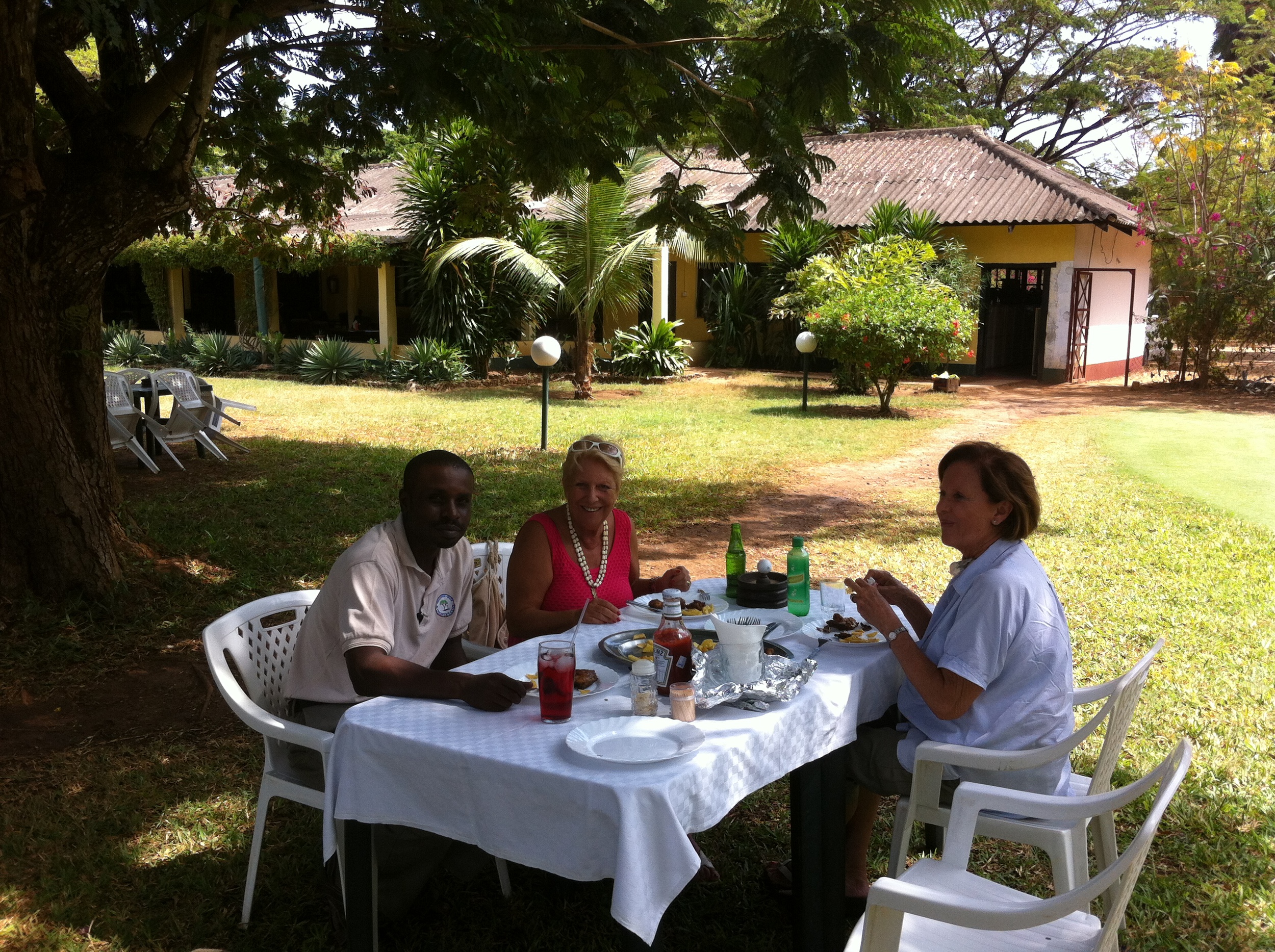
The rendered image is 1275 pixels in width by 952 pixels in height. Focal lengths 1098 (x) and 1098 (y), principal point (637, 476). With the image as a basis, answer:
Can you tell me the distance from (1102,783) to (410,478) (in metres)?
2.07

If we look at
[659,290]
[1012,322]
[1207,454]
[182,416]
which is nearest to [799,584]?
Result: [182,416]

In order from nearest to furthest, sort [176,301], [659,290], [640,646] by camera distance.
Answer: [640,646], [659,290], [176,301]

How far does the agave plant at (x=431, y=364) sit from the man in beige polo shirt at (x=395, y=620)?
1688cm

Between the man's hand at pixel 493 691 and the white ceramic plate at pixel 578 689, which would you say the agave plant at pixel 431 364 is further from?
the man's hand at pixel 493 691

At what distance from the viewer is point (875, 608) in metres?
3.09

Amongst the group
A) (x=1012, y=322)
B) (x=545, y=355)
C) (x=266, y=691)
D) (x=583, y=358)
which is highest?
(x=1012, y=322)

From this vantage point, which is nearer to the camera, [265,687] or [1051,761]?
[1051,761]

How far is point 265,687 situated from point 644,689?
1.51 metres

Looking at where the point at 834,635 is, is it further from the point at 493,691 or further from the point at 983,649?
the point at 493,691

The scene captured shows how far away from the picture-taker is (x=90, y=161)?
5.86 m

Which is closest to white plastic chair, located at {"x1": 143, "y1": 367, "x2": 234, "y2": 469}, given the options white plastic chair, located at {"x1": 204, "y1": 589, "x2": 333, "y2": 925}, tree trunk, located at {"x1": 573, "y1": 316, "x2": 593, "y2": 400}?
tree trunk, located at {"x1": 573, "y1": 316, "x2": 593, "y2": 400}

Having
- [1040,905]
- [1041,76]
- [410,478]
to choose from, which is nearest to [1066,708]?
[1040,905]

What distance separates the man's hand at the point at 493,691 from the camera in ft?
8.79

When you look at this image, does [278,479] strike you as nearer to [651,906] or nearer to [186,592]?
[186,592]
